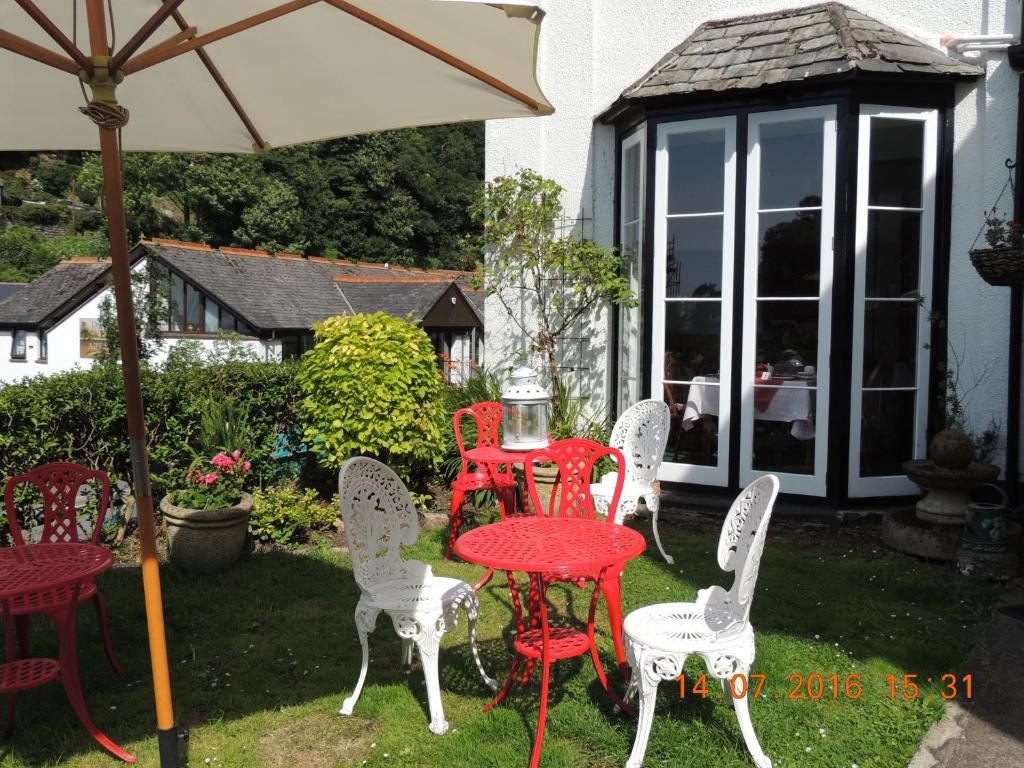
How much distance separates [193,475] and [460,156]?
41.6m

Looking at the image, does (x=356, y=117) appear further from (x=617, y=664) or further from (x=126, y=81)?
(x=617, y=664)

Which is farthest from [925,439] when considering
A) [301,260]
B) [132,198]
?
[301,260]

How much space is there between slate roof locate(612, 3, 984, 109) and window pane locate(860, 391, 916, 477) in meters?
2.61

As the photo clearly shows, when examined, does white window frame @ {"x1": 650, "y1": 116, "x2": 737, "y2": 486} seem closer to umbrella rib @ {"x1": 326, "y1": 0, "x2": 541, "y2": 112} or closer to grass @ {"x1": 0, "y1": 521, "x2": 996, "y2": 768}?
grass @ {"x1": 0, "y1": 521, "x2": 996, "y2": 768}

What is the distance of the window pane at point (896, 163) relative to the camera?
6109 millimetres

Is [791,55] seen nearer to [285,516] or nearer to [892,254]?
[892,254]

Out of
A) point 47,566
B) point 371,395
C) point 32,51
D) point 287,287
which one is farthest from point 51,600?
point 287,287

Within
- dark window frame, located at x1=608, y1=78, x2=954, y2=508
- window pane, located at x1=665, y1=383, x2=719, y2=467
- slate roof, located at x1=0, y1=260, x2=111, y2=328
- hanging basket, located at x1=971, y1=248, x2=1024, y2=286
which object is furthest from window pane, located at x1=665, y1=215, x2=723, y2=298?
slate roof, located at x1=0, y1=260, x2=111, y2=328

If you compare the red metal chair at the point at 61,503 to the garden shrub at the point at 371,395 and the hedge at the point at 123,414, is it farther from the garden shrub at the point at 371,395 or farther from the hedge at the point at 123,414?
the garden shrub at the point at 371,395

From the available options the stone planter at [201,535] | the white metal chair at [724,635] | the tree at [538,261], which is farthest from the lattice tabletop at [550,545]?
the tree at [538,261]

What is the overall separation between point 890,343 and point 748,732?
4.41 m

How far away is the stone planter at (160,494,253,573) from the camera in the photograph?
→ 17.0ft

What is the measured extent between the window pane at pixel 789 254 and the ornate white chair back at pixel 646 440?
168 cm

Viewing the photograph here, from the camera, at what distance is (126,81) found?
11.4 ft
